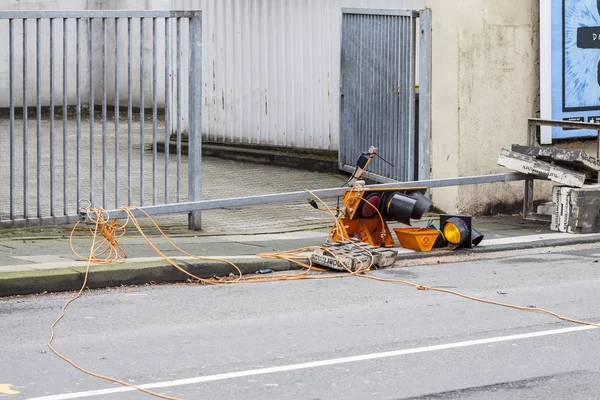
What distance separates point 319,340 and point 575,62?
8302mm

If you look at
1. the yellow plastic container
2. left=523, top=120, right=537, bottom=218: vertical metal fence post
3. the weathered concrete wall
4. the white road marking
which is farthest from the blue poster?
the white road marking

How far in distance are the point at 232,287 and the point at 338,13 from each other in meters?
7.62

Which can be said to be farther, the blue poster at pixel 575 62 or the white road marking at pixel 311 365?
the blue poster at pixel 575 62

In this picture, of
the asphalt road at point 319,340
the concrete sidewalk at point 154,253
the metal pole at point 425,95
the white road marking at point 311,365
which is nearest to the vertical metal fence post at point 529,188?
the concrete sidewalk at point 154,253

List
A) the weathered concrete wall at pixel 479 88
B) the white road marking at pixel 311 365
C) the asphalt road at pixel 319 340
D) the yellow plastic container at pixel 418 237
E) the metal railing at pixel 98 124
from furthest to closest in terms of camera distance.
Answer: the weathered concrete wall at pixel 479 88 → the yellow plastic container at pixel 418 237 → the metal railing at pixel 98 124 → the asphalt road at pixel 319 340 → the white road marking at pixel 311 365

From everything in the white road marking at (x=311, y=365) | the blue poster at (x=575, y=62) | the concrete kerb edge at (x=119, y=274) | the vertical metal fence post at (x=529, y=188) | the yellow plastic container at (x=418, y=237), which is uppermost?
the blue poster at (x=575, y=62)

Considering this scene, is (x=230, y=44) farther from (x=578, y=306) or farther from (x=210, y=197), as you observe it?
(x=578, y=306)

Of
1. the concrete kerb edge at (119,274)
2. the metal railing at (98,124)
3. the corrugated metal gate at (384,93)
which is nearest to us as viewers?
the concrete kerb edge at (119,274)

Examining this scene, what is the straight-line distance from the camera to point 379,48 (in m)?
14.9

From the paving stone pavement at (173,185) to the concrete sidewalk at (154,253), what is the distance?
51 centimetres

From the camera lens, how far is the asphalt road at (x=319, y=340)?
21.8 ft

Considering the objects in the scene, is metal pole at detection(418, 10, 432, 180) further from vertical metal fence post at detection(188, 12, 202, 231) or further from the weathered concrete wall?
vertical metal fence post at detection(188, 12, 202, 231)

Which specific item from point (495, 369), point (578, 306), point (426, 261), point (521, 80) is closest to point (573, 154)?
point (521, 80)

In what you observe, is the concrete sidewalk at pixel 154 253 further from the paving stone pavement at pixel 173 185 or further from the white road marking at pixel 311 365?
the white road marking at pixel 311 365
